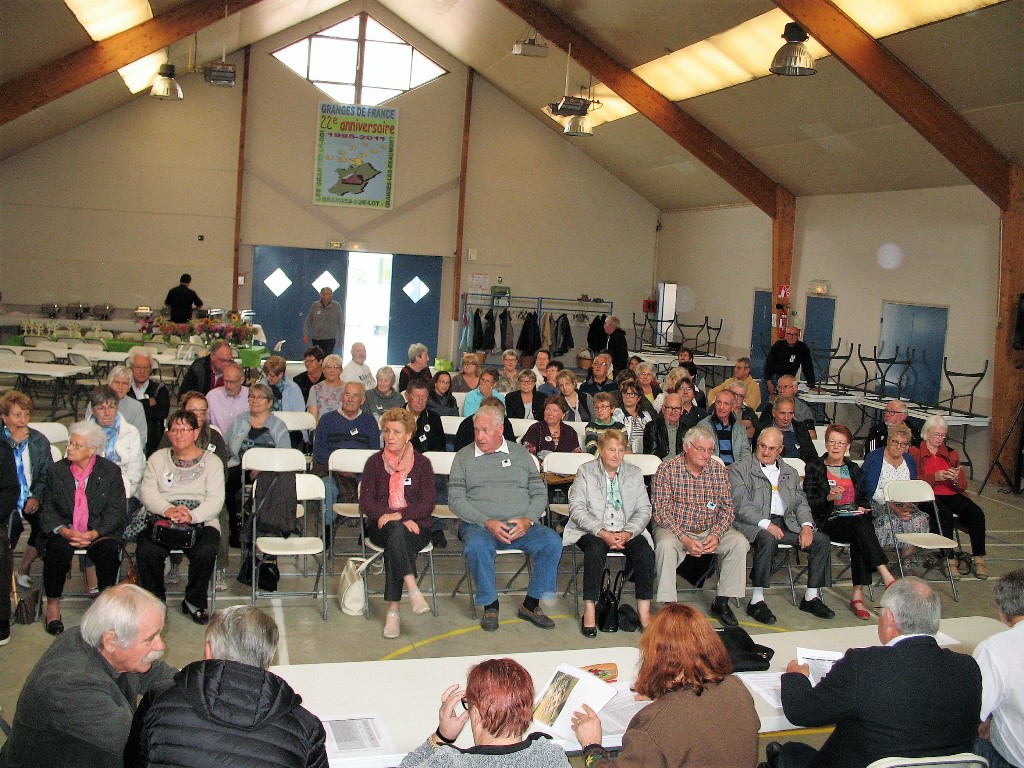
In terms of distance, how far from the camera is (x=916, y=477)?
6.90 metres

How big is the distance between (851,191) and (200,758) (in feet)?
38.9

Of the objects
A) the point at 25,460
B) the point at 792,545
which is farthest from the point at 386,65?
the point at 792,545

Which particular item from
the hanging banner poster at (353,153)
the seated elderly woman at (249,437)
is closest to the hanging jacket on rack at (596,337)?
the hanging banner poster at (353,153)

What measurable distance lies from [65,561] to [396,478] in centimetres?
175

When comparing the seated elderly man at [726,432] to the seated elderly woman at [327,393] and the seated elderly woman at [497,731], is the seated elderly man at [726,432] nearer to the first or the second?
the seated elderly woman at [327,393]

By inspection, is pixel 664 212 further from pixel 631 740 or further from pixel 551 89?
pixel 631 740

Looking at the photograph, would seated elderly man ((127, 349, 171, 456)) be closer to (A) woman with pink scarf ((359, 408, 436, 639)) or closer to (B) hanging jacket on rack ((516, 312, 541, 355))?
(A) woman with pink scarf ((359, 408, 436, 639))

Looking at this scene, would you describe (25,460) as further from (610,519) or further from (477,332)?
(477,332)

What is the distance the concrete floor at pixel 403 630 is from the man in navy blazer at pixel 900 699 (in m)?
1.36

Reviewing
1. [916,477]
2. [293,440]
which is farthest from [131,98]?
[916,477]

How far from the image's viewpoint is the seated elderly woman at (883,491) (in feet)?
21.9

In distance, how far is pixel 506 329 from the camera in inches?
654

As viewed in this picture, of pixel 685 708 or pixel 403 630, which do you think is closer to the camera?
pixel 685 708

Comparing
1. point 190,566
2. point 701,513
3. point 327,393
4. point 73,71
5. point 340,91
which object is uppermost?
point 340,91
